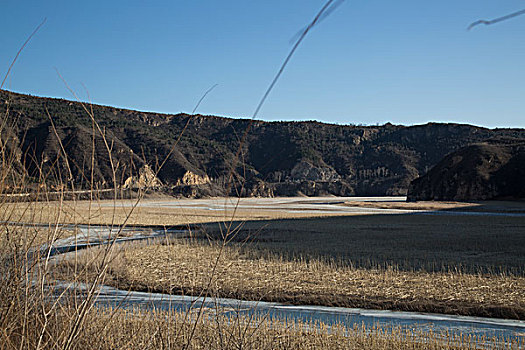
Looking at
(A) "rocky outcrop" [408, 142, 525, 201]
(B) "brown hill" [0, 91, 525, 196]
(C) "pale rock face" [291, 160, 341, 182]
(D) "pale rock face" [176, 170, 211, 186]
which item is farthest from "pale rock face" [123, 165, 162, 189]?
(C) "pale rock face" [291, 160, 341, 182]

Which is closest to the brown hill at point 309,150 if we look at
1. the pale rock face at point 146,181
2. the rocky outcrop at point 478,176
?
the rocky outcrop at point 478,176

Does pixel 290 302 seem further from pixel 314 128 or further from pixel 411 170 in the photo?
pixel 314 128

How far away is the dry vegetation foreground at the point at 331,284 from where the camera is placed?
10.9 meters

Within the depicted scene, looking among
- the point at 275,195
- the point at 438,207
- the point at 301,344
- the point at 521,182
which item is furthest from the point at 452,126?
Answer: the point at 301,344

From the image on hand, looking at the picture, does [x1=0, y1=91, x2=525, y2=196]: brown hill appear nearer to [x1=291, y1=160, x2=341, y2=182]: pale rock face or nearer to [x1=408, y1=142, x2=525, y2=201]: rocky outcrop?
[x1=291, y1=160, x2=341, y2=182]: pale rock face

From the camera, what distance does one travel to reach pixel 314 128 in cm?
15762

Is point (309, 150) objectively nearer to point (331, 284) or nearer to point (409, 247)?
point (409, 247)

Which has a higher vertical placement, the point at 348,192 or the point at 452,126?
the point at 452,126

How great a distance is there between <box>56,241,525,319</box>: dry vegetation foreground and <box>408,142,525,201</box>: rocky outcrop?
6391 centimetres

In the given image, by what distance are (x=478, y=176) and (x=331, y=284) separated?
6875 cm

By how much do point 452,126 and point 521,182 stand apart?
7813cm

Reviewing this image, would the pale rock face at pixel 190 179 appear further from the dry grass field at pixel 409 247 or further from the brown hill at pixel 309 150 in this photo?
the dry grass field at pixel 409 247

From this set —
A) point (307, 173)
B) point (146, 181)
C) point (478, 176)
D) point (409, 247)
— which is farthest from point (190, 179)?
point (146, 181)

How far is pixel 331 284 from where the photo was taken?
13.1m
